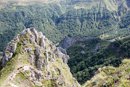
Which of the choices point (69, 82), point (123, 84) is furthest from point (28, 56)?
→ point (123, 84)

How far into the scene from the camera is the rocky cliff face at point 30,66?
356 feet

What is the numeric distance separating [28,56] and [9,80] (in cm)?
2027

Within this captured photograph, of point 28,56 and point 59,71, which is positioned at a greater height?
point 28,56

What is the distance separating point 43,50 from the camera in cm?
13150

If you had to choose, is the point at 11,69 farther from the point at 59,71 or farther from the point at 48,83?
the point at 59,71

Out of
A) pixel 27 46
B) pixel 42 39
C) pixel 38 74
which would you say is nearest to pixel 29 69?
pixel 38 74

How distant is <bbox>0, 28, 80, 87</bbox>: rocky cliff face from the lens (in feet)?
356

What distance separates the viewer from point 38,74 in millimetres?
114875

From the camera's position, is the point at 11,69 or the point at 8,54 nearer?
the point at 11,69

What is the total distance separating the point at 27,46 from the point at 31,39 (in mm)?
5373

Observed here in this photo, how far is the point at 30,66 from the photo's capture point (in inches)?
4574

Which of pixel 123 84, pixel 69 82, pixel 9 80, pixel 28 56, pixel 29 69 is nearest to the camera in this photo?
pixel 9 80

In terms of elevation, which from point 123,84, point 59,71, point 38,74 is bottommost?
point 123,84

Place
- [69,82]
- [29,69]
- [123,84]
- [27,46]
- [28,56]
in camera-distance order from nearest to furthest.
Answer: [29,69]
[28,56]
[27,46]
[69,82]
[123,84]
